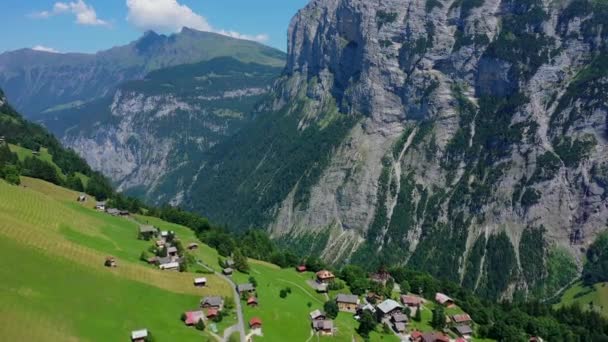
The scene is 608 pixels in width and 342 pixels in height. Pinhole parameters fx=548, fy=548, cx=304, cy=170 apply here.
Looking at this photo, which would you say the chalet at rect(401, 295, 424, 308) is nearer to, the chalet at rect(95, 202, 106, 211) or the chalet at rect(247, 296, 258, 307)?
the chalet at rect(247, 296, 258, 307)

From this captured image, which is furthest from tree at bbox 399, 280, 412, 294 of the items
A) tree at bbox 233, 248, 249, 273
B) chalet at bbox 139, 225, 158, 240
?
chalet at bbox 139, 225, 158, 240

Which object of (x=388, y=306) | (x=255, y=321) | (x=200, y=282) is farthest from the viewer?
(x=388, y=306)

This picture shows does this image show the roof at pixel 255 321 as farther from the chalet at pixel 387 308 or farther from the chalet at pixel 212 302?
the chalet at pixel 387 308

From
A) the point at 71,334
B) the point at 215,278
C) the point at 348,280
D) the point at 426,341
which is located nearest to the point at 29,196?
the point at 215,278

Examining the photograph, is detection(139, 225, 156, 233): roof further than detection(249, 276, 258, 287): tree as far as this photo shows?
Yes

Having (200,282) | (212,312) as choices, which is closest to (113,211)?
(200,282)

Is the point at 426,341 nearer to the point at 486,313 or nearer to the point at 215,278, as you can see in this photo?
the point at 486,313

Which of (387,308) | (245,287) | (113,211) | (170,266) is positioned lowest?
(113,211)

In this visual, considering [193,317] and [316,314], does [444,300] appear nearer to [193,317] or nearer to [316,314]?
[316,314]
